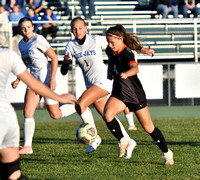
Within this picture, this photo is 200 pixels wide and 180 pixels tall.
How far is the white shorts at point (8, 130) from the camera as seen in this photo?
351 cm

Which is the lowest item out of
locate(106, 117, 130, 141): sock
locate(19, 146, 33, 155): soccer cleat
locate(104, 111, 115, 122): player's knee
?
locate(19, 146, 33, 155): soccer cleat

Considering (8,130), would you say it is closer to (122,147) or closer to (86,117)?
(122,147)

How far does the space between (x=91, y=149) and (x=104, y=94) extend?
90cm

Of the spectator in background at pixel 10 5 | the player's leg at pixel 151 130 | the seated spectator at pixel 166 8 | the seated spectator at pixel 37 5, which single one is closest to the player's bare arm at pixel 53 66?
the player's leg at pixel 151 130

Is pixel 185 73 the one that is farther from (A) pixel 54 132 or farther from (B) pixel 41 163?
(B) pixel 41 163

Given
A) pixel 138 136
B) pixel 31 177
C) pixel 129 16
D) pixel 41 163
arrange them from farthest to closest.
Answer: pixel 129 16, pixel 138 136, pixel 41 163, pixel 31 177

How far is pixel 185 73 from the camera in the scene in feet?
57.6

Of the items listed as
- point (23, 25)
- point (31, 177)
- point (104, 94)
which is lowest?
point (31, 177)

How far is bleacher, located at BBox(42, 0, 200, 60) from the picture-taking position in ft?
61.0

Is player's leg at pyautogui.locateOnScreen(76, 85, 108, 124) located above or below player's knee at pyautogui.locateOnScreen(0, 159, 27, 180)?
below

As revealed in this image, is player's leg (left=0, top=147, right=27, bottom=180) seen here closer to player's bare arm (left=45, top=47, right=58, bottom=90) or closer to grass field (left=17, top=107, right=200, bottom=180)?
grass field (left=17, top=107, right=200, bottom=180)

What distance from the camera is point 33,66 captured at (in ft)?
25.3

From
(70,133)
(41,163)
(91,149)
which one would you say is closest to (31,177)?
(41,163)

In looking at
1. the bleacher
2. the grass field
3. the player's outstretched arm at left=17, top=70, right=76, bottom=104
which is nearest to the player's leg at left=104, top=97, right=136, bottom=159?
the grass field
